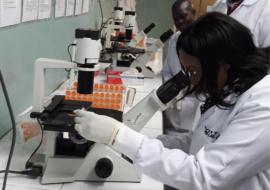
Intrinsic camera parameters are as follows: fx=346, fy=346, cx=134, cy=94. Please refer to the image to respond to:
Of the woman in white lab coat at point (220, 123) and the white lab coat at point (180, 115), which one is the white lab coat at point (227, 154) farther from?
the white lab coat at point (180, 115)

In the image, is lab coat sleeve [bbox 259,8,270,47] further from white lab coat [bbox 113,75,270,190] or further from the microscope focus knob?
the microscope focus knob

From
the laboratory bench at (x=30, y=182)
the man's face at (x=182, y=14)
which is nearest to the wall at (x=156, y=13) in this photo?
the man's face at (x=182, y=14)

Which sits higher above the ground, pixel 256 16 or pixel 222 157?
pixel 256 16

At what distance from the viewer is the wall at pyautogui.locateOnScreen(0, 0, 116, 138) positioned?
54.6 inches

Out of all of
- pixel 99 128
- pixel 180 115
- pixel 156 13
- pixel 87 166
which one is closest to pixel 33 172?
pixel 87 166

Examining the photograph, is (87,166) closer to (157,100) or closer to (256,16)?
(157,100)

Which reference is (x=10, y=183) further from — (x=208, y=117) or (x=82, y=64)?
(x=208, y=117)

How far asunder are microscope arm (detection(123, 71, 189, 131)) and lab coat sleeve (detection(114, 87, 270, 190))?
205mm

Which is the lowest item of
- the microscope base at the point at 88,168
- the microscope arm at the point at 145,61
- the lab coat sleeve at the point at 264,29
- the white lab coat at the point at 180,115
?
the white lab coat at the point at 180,115

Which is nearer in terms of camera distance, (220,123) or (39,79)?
(220,123)

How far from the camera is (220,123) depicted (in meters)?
1.04

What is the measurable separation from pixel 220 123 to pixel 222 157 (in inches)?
7.4

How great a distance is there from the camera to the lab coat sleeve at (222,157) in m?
0.85

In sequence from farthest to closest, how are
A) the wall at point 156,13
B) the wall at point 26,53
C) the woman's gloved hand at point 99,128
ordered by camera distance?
the wall at point 156,13 → the wall at point 26,53 → the woman's gloved hand at point 99,128
